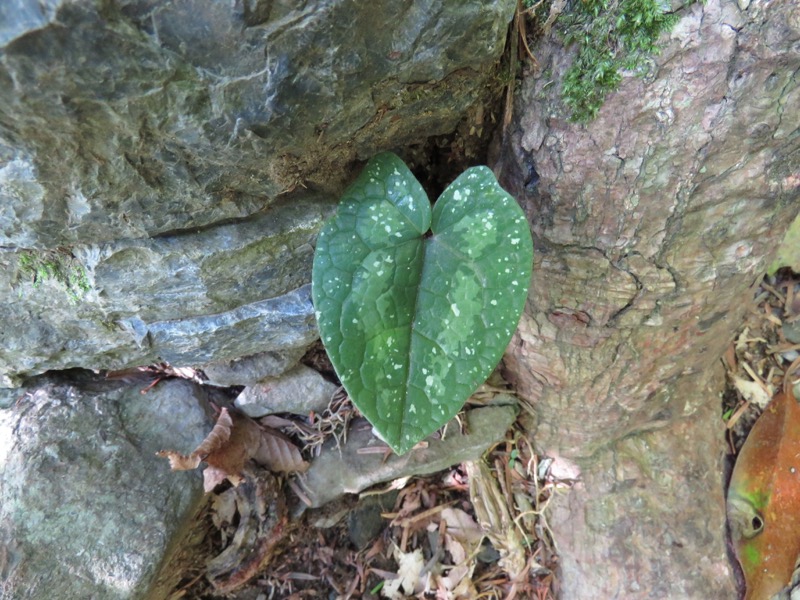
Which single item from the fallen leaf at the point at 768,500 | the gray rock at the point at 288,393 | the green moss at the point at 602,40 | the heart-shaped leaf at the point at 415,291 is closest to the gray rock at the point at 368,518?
the gray rock at the point at 288,393

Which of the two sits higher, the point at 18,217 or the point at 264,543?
the point at 18,217

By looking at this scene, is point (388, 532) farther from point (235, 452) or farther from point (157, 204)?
point (157, 204)

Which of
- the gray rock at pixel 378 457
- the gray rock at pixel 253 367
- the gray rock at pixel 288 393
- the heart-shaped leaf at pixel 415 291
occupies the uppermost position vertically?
the heart-shaped leaf at pixel 415 291

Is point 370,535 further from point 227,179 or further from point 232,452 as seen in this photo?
point 227,179

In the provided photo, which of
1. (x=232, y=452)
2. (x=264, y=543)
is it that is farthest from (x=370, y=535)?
(x=232, y=452)

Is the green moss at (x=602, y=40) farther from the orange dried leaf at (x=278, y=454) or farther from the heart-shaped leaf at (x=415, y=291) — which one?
the orange dried leaf at (x=278, y=454)

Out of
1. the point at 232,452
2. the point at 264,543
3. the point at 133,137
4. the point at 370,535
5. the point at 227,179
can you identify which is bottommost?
the point at 370,535
